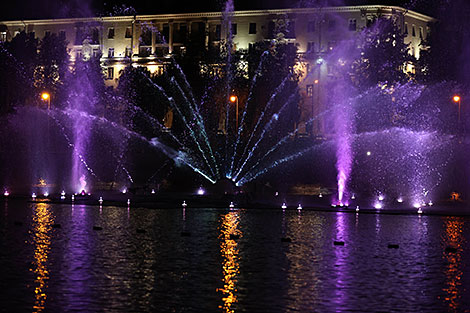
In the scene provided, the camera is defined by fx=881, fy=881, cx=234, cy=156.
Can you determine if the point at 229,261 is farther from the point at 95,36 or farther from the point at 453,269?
the point at 95,36

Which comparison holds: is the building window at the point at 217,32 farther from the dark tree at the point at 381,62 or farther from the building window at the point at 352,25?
the dark tree at the point at 381,62

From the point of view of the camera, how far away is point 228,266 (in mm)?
18609

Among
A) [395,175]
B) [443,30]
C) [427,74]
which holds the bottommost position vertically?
[395,175]

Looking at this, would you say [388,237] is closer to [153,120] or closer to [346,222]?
[346,222]

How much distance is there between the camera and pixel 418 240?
25.7m

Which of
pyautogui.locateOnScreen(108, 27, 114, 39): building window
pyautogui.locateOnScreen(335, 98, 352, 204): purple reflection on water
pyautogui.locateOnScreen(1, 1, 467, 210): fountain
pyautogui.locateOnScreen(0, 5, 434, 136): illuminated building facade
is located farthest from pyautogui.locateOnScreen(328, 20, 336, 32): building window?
pyautogui.locateOnScreen(108, 27, 114, 39): building window

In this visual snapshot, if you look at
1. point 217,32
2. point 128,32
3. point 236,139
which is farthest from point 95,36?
point 236,139

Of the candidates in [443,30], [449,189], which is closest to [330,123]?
[443,30]

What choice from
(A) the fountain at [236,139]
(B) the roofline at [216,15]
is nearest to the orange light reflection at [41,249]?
(A) the fountain at [236,139]

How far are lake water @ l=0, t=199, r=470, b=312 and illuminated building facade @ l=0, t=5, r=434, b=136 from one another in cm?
8836

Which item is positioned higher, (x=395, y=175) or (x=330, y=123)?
(x=330, y=123)

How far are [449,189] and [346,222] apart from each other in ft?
102

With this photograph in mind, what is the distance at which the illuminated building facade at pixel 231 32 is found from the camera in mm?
124750

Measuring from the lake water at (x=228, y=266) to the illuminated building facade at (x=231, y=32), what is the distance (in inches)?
3479
